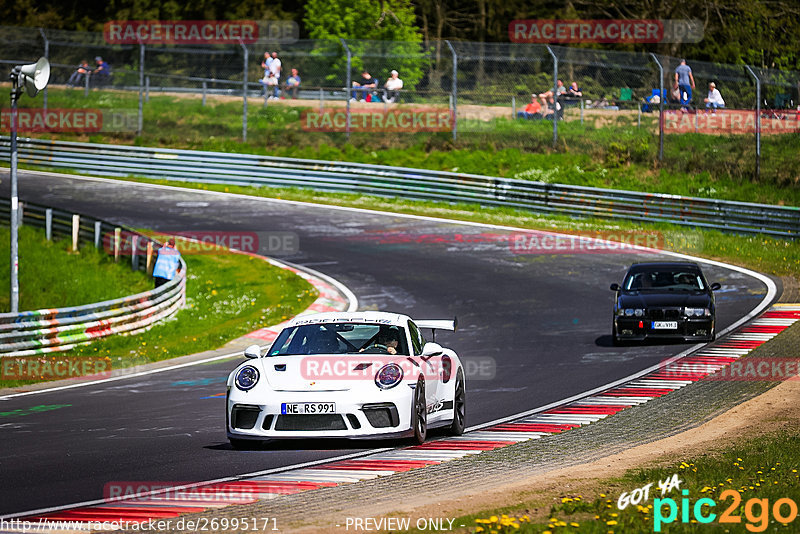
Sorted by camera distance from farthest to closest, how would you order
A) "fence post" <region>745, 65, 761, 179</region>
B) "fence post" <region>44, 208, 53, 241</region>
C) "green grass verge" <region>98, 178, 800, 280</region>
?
"fence post" <region>44, 208, 53, 241</region>, "fence post" <region>745, 65, 761, 179</region>, "green grass verge" <region>98, 178, 800, 280</region>

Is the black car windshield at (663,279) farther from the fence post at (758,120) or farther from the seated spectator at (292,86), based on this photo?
the seated spectator at (292,86)

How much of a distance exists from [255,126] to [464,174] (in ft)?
35.4

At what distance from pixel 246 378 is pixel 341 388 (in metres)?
0.96

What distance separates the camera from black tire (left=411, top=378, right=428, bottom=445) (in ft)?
35.0

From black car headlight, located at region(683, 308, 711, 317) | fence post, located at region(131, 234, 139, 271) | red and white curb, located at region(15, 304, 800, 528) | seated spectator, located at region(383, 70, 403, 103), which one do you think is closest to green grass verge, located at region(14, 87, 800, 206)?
seated spectator, located at region(383, 70, 403, 103)

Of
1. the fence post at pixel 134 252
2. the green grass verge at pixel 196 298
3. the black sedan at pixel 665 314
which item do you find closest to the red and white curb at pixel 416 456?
the black sedan at pixel 665 314

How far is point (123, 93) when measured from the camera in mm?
46344

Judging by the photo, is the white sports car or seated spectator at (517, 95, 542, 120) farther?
seated spectator at (517, 95, 542, 120)

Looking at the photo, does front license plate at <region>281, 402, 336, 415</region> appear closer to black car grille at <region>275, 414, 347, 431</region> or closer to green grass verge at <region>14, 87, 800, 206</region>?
black car grille at <region>275, 414, 347, 431</region>

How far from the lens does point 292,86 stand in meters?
38.9

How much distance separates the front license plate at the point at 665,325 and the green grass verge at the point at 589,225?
26.2 ft

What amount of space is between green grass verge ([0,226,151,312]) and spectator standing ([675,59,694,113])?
15.5 m

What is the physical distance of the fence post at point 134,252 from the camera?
89.0ft

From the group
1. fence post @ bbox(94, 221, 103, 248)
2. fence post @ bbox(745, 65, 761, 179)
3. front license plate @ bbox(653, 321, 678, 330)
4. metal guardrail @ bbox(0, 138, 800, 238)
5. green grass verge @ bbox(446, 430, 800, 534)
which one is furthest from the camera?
metal guardrail @ bbox(0, 138, 800, 238)
